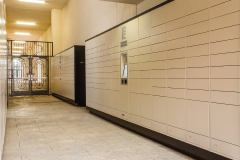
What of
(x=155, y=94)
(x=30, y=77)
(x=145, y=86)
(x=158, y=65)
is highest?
(x=158, y=65)

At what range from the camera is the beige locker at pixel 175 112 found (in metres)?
4.12

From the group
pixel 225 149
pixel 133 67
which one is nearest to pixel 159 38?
pixel 133 67

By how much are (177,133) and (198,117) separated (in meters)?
0.64

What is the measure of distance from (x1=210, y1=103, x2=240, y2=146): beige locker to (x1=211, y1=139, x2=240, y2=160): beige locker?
0.18 feet

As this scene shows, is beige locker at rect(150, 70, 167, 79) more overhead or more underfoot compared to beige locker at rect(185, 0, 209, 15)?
more underfoot

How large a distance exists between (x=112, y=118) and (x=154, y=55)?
9.17 feet

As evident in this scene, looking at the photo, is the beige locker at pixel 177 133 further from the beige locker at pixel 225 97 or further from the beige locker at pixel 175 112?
the beige locker at pixel 225 97

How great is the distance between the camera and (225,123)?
3.29 m

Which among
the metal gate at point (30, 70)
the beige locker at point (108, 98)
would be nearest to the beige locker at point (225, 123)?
the beige locker at point (108, 98)

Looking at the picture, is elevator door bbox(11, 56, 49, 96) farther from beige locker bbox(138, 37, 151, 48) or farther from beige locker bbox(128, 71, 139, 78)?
beige locker bbox(138, 37, 151, 48)

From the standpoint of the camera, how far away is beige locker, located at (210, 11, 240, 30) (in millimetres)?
3141

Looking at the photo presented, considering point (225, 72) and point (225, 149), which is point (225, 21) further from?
point (225, 149)

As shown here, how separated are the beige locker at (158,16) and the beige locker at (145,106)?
151cm

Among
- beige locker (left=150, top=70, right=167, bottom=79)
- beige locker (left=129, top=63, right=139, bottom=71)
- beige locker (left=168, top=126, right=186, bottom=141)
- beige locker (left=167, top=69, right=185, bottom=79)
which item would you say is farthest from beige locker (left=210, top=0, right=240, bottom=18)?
beige locker (left=129, top=63, right=139, bottom=71)
